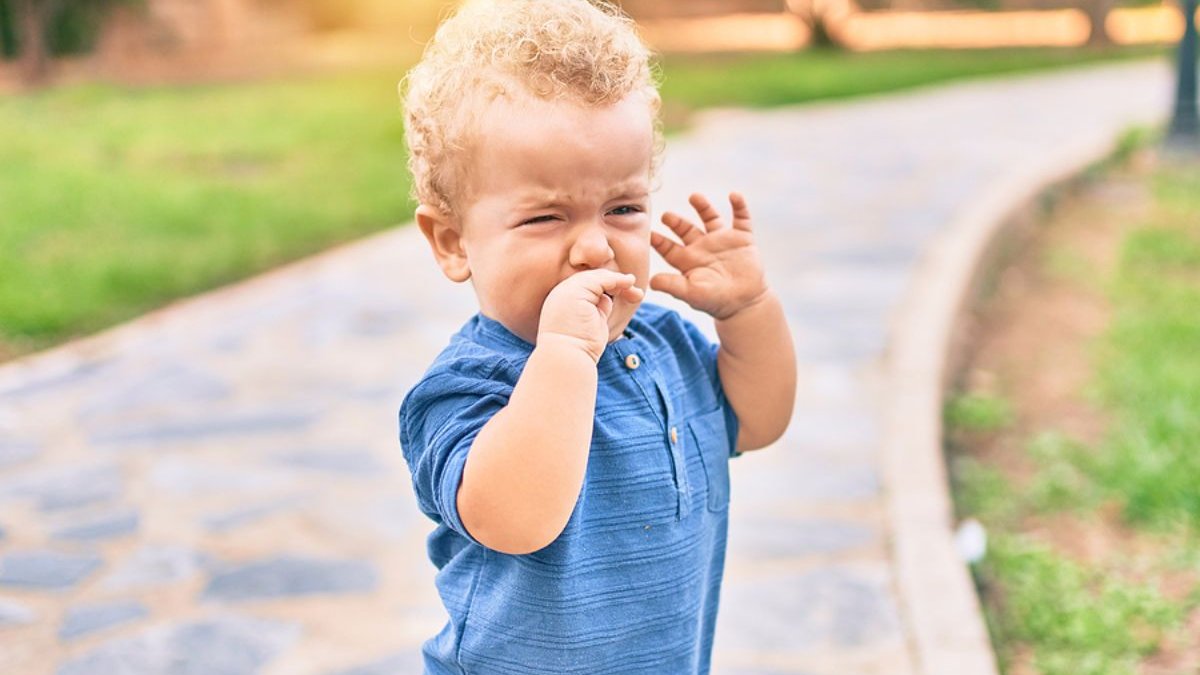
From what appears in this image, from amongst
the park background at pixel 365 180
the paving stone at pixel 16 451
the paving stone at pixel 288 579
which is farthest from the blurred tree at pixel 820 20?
the paving stone at pixel 288 579

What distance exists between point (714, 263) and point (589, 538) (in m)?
0.45

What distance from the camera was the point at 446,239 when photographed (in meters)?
1.70

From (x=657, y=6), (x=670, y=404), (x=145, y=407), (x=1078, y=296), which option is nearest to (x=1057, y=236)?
(x=1078, y=296)

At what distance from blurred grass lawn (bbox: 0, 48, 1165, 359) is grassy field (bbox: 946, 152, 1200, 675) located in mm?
3357

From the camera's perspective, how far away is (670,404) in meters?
1.71

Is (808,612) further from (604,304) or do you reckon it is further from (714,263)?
(604,304)

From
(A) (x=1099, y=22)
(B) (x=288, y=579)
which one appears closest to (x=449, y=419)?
(B) (x=288, y=579)

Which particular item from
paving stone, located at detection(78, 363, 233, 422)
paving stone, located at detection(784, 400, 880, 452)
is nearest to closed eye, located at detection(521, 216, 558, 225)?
paving stone, located at detection(784, 400, 880, 452)

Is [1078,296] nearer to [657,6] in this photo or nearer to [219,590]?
[219,590]

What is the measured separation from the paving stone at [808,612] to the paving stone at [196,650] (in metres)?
0.97

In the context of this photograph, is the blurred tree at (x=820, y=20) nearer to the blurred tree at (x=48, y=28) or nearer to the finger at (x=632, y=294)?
the blurred tree at (x=48, y=28)

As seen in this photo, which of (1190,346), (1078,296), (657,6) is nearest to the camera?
(1190,346)

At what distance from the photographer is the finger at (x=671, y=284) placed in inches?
71.9

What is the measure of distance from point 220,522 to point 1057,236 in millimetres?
4737
